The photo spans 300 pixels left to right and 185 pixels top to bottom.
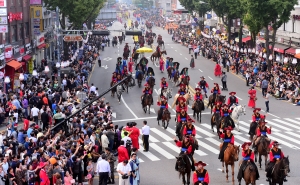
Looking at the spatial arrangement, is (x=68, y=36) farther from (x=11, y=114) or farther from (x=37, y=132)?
(x=37, y=132)

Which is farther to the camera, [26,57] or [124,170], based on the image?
[26,57]

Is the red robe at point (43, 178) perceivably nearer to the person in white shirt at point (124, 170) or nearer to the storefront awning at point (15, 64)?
the person in white shirt at point (124, 170)

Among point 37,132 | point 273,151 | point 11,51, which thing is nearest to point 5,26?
point 11,51

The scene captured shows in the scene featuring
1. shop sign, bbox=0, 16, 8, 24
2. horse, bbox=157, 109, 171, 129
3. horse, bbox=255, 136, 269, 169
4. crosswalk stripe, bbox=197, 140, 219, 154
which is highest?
shop sign, bbox=0, 16, 8, 24

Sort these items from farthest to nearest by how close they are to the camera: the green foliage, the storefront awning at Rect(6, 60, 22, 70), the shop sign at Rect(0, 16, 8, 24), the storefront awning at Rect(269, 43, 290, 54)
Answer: the green foliage < the storefront awning at Rect(269, 43, 290, 54) < the storefront awning at Rect(6, 60, 22, 70) < the shop sign at Rect(0, 16, 8, 24)

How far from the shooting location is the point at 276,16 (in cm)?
5694

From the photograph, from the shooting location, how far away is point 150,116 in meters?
41.7

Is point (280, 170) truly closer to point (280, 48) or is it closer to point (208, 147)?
point (208, 147)

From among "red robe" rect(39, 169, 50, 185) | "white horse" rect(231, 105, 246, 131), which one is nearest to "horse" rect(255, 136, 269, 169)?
"white horse" rect(231, 105, 246, 131)

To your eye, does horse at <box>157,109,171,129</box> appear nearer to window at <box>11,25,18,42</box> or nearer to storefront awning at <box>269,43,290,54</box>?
window at <box>11,25,18,42</box>

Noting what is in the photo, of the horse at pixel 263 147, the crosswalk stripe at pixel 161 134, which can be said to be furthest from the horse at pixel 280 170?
the crosswalk stripe at pixel 161 134

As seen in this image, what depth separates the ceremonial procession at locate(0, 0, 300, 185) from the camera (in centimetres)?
2367

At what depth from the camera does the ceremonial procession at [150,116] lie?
2367 centimetres

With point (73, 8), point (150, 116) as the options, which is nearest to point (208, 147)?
point (150, 116)
